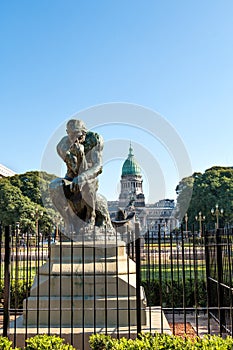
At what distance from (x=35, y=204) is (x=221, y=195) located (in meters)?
25.2

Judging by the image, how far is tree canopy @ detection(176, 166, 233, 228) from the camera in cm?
5528

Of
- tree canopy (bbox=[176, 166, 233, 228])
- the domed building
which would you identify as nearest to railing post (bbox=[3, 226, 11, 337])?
tree canopy (bbox=[176, 166, 233, 228])

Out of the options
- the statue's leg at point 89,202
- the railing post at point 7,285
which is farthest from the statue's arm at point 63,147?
the railing post at point 7,285

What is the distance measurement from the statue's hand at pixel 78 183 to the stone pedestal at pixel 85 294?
1215mm

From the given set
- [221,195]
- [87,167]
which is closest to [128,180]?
[221,195]

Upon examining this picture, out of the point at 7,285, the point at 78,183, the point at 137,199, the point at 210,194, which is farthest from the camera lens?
the point at 137,199

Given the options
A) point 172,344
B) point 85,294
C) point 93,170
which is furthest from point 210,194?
point 172,344

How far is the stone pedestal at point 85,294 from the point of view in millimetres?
7383

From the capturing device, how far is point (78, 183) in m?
8.71

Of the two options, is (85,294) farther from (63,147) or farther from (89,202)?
(63,147)

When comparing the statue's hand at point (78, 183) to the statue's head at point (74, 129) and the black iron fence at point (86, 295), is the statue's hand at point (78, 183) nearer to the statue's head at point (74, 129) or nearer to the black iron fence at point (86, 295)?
the statue's head at point (74, 129)

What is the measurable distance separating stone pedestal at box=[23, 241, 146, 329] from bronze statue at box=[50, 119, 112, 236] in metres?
0.82

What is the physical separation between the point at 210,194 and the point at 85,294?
5039 cm

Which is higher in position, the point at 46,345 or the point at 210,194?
the point at 210,194
